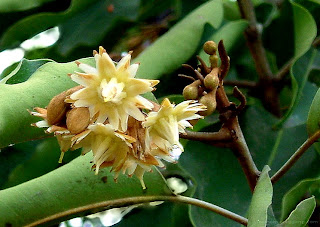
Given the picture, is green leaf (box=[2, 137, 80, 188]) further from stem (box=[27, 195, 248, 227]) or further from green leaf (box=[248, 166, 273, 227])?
green leaf (box=[248, 166, 273, 227])

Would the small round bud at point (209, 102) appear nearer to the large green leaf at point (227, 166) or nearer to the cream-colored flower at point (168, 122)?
the cream-colored flower at point (168, 122)

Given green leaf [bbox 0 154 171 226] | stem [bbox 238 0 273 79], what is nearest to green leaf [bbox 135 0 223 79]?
stem [bbox 238 0 273 79]

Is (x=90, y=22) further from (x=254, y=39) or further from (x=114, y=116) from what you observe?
(x=114, y=116)

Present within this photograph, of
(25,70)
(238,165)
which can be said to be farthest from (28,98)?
(238,165)

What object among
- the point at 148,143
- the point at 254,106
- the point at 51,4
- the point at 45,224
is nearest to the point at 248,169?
the point at 148,143

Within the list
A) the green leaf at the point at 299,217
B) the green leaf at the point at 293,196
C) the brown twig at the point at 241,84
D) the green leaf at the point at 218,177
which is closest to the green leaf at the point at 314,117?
the green leaf at the point at 293,196

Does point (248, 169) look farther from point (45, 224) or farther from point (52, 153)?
point (52, 153)

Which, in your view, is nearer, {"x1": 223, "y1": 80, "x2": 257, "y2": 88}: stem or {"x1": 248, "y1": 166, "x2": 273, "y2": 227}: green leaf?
{"x1": 248, "y1": 166, "x2": 273, "y2": 227}: green leaf
